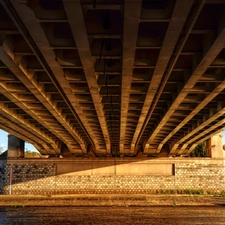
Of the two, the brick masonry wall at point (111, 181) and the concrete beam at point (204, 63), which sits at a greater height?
the concrete beam at point (204, 63)

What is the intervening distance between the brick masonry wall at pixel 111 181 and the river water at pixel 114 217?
13531 millimetres

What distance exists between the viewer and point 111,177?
45719 millimetres

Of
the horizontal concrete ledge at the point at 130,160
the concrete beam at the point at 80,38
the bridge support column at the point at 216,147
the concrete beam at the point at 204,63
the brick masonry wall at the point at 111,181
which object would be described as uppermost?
the concrete beam at the point at 80,38

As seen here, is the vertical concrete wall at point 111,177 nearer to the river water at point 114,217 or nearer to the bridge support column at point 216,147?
the bridge support column at point 216,147

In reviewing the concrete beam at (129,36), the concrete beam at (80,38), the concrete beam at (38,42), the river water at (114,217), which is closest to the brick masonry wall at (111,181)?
the river water at (114,217)

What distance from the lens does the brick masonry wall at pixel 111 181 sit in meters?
45.3

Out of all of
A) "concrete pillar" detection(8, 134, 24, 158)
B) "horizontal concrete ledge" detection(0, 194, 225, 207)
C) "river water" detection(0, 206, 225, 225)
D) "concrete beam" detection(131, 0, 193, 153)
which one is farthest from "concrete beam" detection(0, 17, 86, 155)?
"concrete pillar" detection(8, 134, 24, 158)

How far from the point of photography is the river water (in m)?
23.5

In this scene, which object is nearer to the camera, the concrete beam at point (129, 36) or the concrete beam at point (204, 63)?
the concrete beam at point (129, 36)

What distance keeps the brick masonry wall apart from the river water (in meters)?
13.5

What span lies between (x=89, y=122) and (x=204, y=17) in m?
17.9

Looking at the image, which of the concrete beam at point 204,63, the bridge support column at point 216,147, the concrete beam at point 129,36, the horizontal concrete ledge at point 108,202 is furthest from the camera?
the bridge support column at point 216,147

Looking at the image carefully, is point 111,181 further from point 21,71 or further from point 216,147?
Result: point 21,71

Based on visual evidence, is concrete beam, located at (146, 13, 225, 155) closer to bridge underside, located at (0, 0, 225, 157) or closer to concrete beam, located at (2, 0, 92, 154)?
bridge underside, located at (0, 0, 225, 157)
